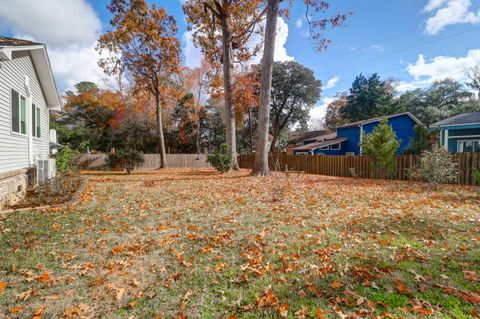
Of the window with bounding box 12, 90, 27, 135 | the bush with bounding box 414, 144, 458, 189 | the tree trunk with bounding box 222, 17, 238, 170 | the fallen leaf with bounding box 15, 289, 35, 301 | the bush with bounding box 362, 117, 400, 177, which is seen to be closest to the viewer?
the fallen leaf with bounding box 15, 289, 35, 301

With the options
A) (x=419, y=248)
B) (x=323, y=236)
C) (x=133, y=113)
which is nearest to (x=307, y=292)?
(x=323, y=236)

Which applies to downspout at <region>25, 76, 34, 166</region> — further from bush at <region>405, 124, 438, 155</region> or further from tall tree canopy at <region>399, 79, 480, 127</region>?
tall tree canopy at <region>399, 79, 480, 127</region>

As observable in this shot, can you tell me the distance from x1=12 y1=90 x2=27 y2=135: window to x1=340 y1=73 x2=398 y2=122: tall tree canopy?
33.6 meters

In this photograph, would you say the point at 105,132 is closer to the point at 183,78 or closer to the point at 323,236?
the point at 183,78

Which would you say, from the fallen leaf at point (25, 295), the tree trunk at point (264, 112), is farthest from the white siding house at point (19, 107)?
the tree trunk at point (264, 112)

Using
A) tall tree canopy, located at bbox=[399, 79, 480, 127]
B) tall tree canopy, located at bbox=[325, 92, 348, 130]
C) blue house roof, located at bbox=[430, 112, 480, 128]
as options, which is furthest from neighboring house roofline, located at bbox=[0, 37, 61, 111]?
tall tree canopy, located at bbox=[325, 92, 348, 130]

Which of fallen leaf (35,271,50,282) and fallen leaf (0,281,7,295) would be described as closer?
fallen leaf (0,281,7,295)

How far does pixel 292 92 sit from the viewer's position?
30031 millimetres

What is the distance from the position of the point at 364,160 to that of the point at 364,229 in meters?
10.8

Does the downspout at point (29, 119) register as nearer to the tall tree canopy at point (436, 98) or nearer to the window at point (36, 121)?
the window at point (36, 121)

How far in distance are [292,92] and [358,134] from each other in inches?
392

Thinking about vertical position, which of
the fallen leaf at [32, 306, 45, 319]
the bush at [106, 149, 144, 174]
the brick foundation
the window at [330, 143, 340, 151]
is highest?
the window at [330, 143, 340, 151]

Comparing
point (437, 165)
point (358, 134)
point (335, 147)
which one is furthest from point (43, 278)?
point (335, 147)

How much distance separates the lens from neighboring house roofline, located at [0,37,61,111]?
6.11 metres
